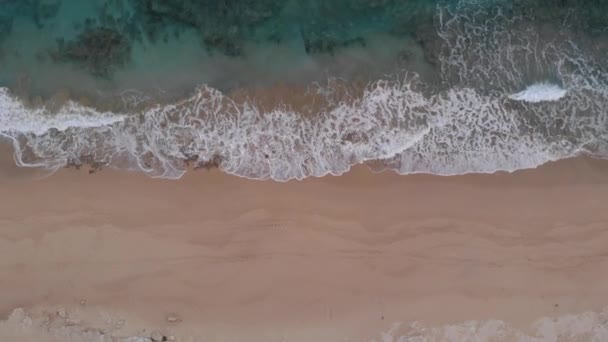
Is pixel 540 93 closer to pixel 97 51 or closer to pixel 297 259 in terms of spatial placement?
pixel 297 259

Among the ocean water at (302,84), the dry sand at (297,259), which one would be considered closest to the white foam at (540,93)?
the ocean water at (302,84)

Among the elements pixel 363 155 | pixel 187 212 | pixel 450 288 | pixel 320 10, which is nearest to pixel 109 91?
pixel 187 212

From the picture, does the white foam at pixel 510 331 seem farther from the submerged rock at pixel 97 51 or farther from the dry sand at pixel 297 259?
the submerged rock at pixel 97 51

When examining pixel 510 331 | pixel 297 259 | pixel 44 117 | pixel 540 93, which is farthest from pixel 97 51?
pixel 510 331

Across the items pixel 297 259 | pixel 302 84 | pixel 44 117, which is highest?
pixel 302 84

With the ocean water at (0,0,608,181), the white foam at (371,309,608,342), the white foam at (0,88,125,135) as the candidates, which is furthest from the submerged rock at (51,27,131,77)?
the white foam at (371,309,608,342)

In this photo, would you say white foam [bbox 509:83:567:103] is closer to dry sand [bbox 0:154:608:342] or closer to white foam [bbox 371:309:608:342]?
dry sand [bbox 0:154:608:342]
